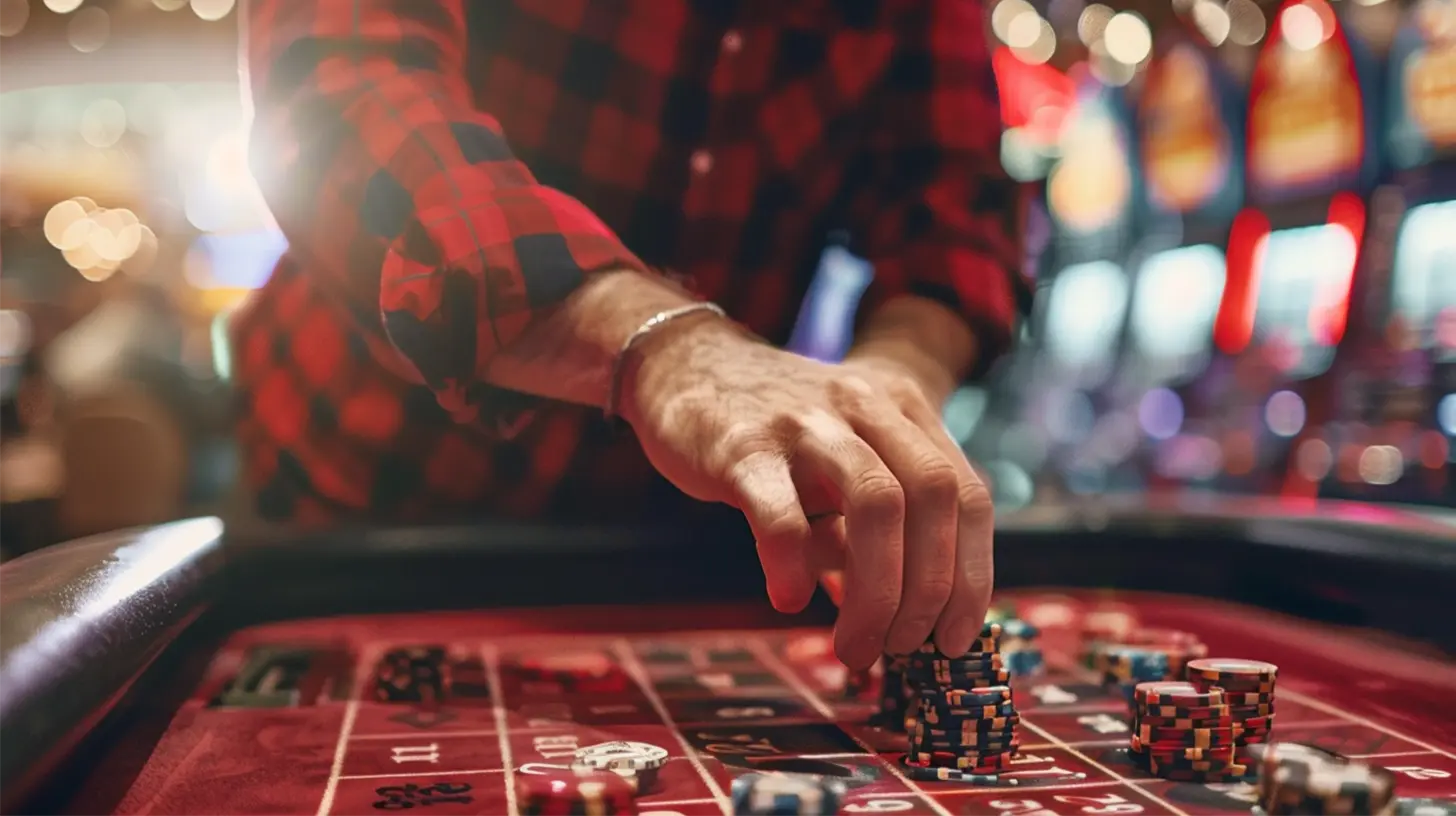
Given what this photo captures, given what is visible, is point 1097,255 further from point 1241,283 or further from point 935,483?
point 935,483

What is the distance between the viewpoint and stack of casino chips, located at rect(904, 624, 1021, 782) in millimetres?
1111

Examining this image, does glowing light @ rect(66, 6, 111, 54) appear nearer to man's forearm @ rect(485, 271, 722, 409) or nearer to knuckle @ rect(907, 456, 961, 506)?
man's forearm @ rect(485, 271, 722, 409)

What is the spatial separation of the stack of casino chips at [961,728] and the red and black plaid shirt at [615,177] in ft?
2.33

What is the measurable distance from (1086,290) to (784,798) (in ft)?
22.8

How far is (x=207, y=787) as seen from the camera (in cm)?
108

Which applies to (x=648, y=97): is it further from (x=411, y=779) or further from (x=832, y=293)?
(x=832, y=293)

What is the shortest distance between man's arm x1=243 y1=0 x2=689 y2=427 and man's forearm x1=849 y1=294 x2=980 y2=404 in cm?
50

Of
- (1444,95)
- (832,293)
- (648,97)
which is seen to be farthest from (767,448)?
(832,293)

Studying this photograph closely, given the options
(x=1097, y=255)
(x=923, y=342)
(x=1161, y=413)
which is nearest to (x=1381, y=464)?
(x=1161, y=413)

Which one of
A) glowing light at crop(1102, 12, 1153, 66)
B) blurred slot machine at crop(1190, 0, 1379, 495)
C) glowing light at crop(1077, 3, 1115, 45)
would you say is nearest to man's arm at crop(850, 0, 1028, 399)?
blurred slot machine at crop(1190, 0, 1379, 495)

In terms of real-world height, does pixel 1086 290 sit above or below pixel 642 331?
above

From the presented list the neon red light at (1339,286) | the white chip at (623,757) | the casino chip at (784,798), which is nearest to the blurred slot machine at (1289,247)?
the neon red light at (1339,286)

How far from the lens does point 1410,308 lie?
4.97 metres

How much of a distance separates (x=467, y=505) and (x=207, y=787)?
1460mm
